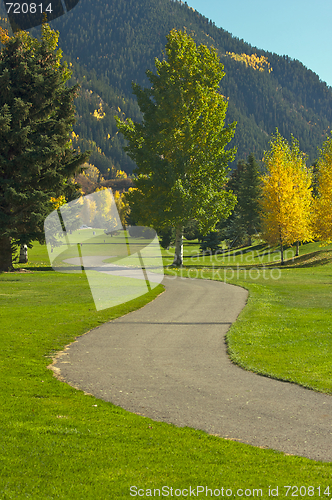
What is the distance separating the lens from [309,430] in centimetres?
646

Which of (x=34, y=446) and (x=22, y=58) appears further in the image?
(x=22, y=58)

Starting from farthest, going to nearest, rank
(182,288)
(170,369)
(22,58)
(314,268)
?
1. (314,268)
2. (22,58)
3. (182,288)
4. (170,369)

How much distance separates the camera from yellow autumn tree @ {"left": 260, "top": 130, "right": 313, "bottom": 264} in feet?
141

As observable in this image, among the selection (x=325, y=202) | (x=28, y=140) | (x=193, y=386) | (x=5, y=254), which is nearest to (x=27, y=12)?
(x=28, y=140)

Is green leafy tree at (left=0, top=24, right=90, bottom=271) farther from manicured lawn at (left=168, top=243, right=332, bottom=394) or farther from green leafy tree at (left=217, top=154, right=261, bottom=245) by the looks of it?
green leafy tree at (left=217, top=154, right=261, bottom=245)

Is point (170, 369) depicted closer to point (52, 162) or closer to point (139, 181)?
point (52, 162)

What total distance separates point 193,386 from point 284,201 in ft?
123

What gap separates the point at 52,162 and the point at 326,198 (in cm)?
2798

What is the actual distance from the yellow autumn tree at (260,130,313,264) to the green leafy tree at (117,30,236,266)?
6.64 meters

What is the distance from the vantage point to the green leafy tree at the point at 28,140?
2881 centimetres

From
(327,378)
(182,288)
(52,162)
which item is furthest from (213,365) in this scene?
(52,162)

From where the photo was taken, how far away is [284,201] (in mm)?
43062

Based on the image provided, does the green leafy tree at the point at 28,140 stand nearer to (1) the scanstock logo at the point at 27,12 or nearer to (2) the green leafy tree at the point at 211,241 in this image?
(1) the scanstock logo at the point at 27,12

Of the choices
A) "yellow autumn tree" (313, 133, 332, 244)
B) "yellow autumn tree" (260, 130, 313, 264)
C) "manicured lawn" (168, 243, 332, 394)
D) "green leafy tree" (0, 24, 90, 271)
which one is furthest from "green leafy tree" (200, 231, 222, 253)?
"manicured lawn" (168, 243, 332, 394)
